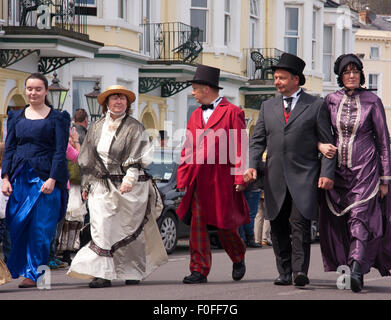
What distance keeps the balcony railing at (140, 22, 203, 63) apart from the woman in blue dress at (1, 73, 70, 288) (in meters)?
18.4

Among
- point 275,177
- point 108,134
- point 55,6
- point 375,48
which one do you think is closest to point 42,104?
point 108,134

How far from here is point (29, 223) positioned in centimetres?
1073

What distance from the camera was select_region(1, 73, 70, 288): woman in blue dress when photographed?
10703mm

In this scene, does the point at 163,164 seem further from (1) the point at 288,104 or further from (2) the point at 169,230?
(1) the point at 288,104

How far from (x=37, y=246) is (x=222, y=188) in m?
1.89

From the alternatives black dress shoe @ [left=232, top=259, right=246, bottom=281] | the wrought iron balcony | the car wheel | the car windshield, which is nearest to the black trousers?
black dress shoe @ [left=232, top=259, right=246, bottom=281]

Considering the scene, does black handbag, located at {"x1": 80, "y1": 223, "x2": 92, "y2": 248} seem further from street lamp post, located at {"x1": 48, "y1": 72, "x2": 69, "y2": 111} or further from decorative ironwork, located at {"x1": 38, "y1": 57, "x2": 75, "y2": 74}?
decorative ironwork, located at {"x1": 38, "y1": 57, "x2": 75, "y2": 74}

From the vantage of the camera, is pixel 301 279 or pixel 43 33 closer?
pixel 301 279

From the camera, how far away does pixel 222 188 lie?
1112cm

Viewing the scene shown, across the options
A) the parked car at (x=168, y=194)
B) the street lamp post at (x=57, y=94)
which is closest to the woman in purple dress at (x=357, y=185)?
the parked car at (x=168, y=194)

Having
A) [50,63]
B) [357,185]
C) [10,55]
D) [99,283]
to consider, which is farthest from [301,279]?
[50,63]

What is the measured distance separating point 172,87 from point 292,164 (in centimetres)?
2064

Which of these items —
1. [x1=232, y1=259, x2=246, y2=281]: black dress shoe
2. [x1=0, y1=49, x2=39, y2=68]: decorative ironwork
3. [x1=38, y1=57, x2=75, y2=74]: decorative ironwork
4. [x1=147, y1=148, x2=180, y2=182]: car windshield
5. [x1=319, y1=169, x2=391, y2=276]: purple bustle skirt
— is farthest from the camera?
[x1=38, y1=57, x2=75, y2=74]: decorative ironwork

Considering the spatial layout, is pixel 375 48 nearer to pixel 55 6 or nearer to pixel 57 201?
pixel 55 6
